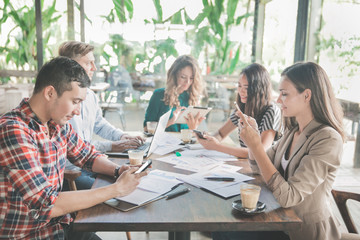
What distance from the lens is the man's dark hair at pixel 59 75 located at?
4.57 ft

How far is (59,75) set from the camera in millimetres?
1403

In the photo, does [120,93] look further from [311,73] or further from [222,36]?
[311,73]

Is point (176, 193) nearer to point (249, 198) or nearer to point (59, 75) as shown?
point (249, 198)

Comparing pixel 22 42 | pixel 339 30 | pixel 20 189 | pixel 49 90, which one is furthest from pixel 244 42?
pixel 20 189

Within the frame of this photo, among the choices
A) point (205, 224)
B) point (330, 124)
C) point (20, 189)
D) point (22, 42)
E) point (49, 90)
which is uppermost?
point (22, 42)

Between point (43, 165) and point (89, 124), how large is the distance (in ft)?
4.05

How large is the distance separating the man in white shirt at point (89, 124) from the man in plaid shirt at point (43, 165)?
65cm

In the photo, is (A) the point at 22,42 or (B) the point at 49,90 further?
(A) the point at 22,42

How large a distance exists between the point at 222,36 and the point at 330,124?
2.86 metres

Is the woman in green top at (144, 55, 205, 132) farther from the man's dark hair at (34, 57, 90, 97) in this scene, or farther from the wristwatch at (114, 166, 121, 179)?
the man's dark hair at (34, 57, 90, 97)

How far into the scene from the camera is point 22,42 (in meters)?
4.20

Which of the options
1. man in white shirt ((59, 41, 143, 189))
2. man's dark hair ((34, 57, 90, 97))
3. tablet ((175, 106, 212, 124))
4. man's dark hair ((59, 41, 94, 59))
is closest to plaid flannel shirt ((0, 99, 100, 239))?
man's dark hair ((34, 57, 90, 97))

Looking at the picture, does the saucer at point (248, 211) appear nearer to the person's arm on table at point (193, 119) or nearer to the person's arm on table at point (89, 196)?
the person's arm on table at point (89, 196)

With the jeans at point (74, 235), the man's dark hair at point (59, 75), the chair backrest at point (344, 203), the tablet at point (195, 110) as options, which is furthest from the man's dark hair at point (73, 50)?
the chair backrest at point (344, 203)
